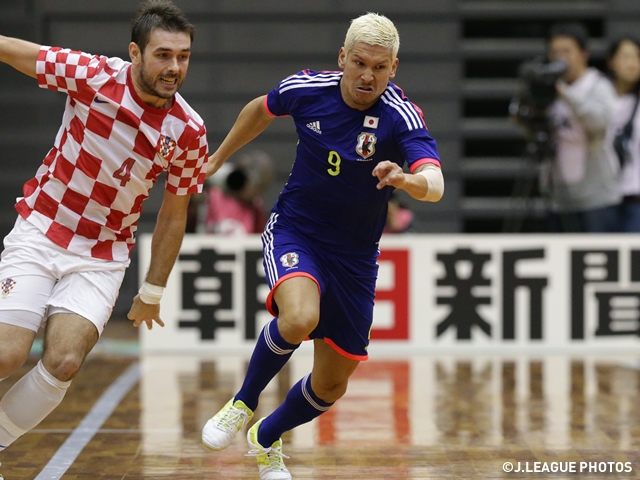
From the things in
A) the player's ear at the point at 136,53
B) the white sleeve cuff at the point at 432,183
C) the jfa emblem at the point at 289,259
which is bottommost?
the jfa emblem at the point at 289,259

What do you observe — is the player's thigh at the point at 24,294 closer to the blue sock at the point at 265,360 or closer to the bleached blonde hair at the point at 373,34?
the blue sock at the point at 265,360

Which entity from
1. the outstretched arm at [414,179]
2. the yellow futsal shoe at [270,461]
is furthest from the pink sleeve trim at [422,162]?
the yellow futsal shoe at [270,461]

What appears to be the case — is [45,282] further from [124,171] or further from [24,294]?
[124,171]

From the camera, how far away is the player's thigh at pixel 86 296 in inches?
168

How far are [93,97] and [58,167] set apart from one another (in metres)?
0.35

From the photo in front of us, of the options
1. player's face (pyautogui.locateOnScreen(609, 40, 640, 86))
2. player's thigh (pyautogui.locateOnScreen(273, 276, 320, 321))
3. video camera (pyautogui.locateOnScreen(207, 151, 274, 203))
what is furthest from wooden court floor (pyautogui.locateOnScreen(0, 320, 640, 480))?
player's face (pyautogui.locateOnScreen(609, 40, 640, 86))

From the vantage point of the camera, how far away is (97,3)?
1189 cm

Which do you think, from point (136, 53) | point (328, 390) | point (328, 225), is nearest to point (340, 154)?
point (328, 225)

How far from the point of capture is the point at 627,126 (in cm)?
913

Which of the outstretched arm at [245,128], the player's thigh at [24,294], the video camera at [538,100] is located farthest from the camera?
the video camera at [538,100]

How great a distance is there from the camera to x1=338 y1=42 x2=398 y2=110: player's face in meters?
4.36

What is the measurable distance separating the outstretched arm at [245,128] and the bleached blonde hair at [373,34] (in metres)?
Result: 0.62

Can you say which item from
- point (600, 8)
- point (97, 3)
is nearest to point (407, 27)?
point (600, 8)

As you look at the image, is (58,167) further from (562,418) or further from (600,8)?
(600,8)
